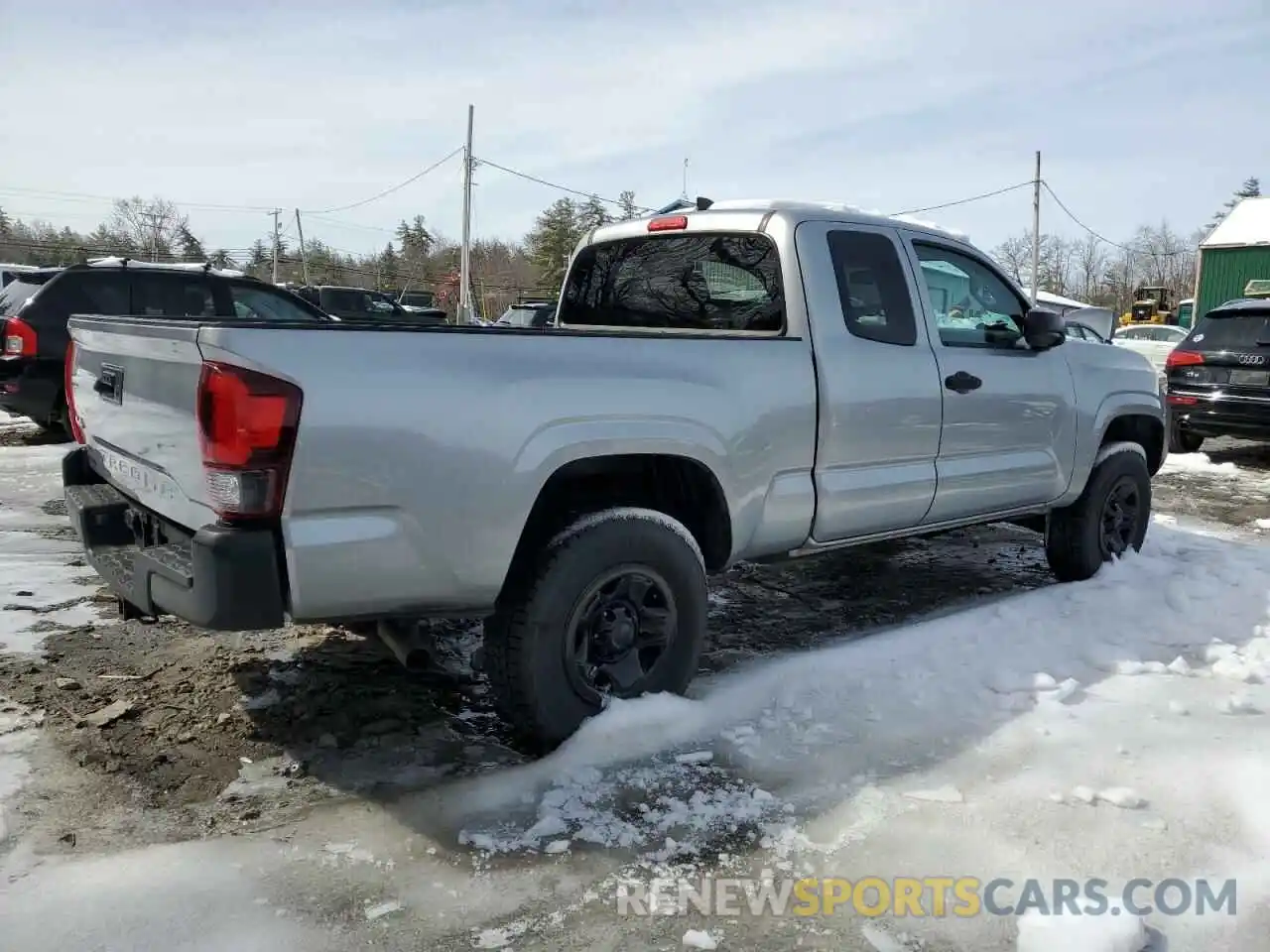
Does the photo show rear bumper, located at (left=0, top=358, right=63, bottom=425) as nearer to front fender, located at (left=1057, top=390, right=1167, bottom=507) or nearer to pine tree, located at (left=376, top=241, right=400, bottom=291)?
front fender, located at (left=1057, top=390, right=1167, bottom=507)

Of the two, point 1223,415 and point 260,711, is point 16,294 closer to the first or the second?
point 260,711

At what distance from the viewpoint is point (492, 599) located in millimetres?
3113

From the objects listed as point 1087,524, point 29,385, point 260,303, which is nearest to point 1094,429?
point 1087,524

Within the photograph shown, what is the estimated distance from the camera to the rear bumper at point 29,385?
841 cm

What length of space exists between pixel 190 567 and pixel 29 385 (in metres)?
6.95

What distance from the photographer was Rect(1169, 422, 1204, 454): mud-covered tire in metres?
10.9

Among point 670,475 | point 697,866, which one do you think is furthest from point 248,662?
point 697,866

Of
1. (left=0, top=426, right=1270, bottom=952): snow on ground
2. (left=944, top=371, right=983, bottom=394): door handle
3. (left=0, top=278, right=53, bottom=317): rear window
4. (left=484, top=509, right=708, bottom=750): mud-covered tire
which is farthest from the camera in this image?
(left=0, top=278, right=53, bottom=317): rear window

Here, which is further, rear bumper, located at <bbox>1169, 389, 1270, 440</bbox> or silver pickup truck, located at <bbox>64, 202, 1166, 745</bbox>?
rear bumper, located at <bbox>1169, 389, 1270, 440</bbox>

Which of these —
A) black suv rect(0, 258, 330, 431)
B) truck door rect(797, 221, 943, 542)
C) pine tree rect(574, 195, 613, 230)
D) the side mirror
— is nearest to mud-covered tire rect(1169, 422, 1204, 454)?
the side mirror

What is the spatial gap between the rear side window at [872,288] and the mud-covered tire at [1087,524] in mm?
1890

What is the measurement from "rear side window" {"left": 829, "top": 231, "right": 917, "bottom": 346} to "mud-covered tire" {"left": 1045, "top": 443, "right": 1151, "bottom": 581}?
1890 millimetres

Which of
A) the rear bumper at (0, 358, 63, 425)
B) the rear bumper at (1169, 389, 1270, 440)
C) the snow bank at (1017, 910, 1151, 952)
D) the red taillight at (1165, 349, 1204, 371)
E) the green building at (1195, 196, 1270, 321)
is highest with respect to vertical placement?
the green building at (1195, 196, 1270, 321)

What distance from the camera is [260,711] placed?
367 centimetres
